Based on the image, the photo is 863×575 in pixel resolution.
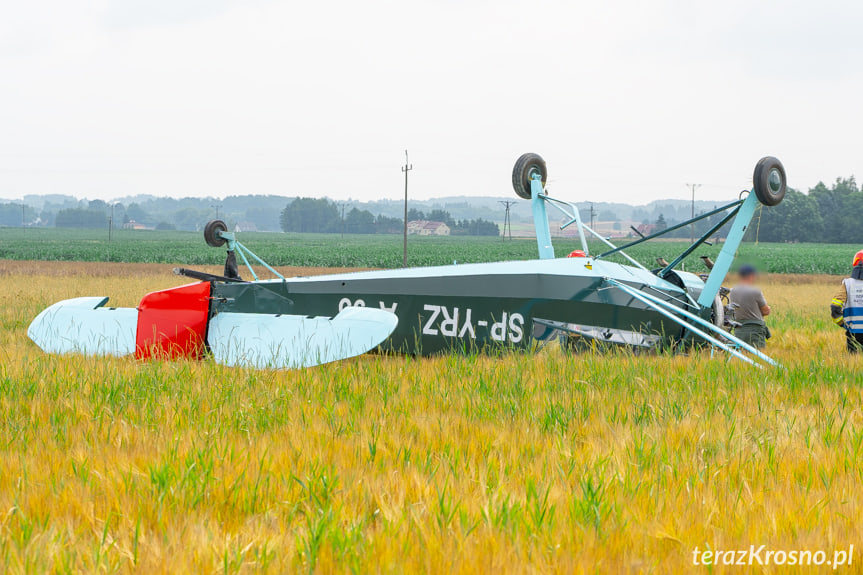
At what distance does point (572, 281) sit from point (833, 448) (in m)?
3.46

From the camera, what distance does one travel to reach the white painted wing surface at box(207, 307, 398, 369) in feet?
20.2

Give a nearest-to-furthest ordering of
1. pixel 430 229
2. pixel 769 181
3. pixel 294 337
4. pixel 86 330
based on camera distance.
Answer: pixel 294 337
pixel 86 330
pixel 769 181
pixel 430 229

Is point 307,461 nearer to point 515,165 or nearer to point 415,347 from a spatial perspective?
point 415,347

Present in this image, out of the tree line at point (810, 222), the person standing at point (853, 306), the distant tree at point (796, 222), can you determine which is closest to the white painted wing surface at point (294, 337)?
the person standing at point (853, 306)

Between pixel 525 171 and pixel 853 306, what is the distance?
460 centimetres

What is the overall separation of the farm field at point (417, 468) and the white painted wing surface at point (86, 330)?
41.4 inches

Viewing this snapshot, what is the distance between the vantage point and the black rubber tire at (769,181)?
791 cm

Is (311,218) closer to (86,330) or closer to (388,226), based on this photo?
(388,226)

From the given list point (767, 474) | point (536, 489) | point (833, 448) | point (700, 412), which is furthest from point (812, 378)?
point (536, 489)

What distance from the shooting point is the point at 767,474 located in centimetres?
364

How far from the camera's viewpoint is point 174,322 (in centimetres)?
733

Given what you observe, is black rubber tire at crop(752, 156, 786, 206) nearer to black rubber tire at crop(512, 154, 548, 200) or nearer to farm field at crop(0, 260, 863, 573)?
farm field at crop(0, 260, 863, 573)

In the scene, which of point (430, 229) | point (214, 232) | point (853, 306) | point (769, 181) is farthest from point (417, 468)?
point (430, 229)

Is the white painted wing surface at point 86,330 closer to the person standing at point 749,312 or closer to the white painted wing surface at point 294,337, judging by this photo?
the white painted wing surface at point 294,337
